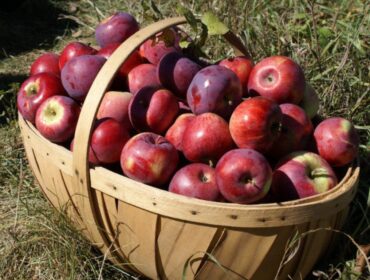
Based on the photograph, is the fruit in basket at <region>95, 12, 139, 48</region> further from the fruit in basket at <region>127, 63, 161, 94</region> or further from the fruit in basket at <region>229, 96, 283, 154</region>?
the fruit in basket at <region>229, 96, 283, 154</region>

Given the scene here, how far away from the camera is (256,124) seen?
5.34ft


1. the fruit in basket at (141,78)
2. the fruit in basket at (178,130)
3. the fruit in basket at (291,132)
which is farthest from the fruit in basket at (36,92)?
the fruit in basket at (291,132)

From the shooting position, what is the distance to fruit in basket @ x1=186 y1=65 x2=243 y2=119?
174 centimetres

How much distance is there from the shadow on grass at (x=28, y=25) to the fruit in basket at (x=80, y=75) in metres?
2.18

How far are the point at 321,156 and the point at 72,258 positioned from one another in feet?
3.07

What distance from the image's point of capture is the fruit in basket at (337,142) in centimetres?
179

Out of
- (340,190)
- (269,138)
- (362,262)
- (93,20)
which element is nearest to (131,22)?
(269,138)

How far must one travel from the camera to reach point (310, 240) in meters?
1.68

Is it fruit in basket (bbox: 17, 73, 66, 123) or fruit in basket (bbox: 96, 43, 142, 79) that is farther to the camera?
fruit in basket (bbox: 96, 43, 142, 79)

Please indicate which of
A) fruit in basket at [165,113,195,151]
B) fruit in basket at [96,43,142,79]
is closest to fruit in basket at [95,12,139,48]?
fruit in basket at [96,43,142,79]

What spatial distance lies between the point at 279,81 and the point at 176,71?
1.19ft

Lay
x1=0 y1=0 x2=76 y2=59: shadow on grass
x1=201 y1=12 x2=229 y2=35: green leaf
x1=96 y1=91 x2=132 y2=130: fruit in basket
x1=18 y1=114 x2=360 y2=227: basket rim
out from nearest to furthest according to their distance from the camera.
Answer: x1=18 y1=114 x2=360 y2=227: basket rim, x1=96 y1=91 x2=132 y2=130: fruit in basket, x1=201 y1=12 x2=229 y2=35: green leaf, x1=0 y1=0 x2=76 y2=59: shadow on grass

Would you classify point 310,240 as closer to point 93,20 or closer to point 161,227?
point 161,227

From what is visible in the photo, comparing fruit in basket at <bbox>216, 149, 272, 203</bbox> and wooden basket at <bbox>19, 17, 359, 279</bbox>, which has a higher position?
fruit in basket at <bbox>216, 149, 272, 203</bbox>
